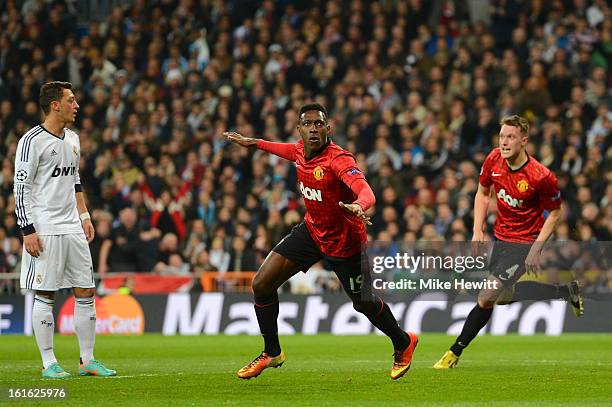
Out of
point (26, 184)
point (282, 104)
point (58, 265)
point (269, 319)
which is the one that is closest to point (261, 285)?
point (269, 319)

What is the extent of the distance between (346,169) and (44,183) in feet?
9.05

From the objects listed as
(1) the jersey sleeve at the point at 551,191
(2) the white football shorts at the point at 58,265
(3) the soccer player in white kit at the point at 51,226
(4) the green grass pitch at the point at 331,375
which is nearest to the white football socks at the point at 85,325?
(3) the soccer player in white kit at the point at 51,226

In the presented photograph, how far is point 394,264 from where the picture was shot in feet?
36.6

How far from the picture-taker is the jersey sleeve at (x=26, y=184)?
1049 cm

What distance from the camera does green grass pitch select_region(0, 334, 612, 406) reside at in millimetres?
9008

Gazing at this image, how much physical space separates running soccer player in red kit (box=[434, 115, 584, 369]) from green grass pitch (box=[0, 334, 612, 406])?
2.12 ft

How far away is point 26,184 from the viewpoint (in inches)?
413

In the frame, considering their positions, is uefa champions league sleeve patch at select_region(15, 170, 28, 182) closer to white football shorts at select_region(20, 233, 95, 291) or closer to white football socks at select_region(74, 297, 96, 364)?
white football shorts at select_region(20, 233, 95, 291)

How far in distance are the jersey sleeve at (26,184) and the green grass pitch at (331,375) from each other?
1372 mm

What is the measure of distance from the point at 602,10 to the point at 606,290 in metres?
8.48

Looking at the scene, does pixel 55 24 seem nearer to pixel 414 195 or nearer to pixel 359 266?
pixel 414 195

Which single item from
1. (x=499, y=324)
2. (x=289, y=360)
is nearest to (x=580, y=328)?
(x=499, y=324)

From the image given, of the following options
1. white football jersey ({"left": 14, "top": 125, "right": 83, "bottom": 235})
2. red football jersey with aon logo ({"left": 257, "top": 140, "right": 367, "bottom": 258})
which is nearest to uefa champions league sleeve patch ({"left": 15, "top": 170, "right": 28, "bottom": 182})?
white football jersey ({"left": 14, "top": 125, "right": 83, "bottom": 235})

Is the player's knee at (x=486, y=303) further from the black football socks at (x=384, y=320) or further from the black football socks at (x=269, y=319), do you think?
the black football socks at (x=269, y=319)
